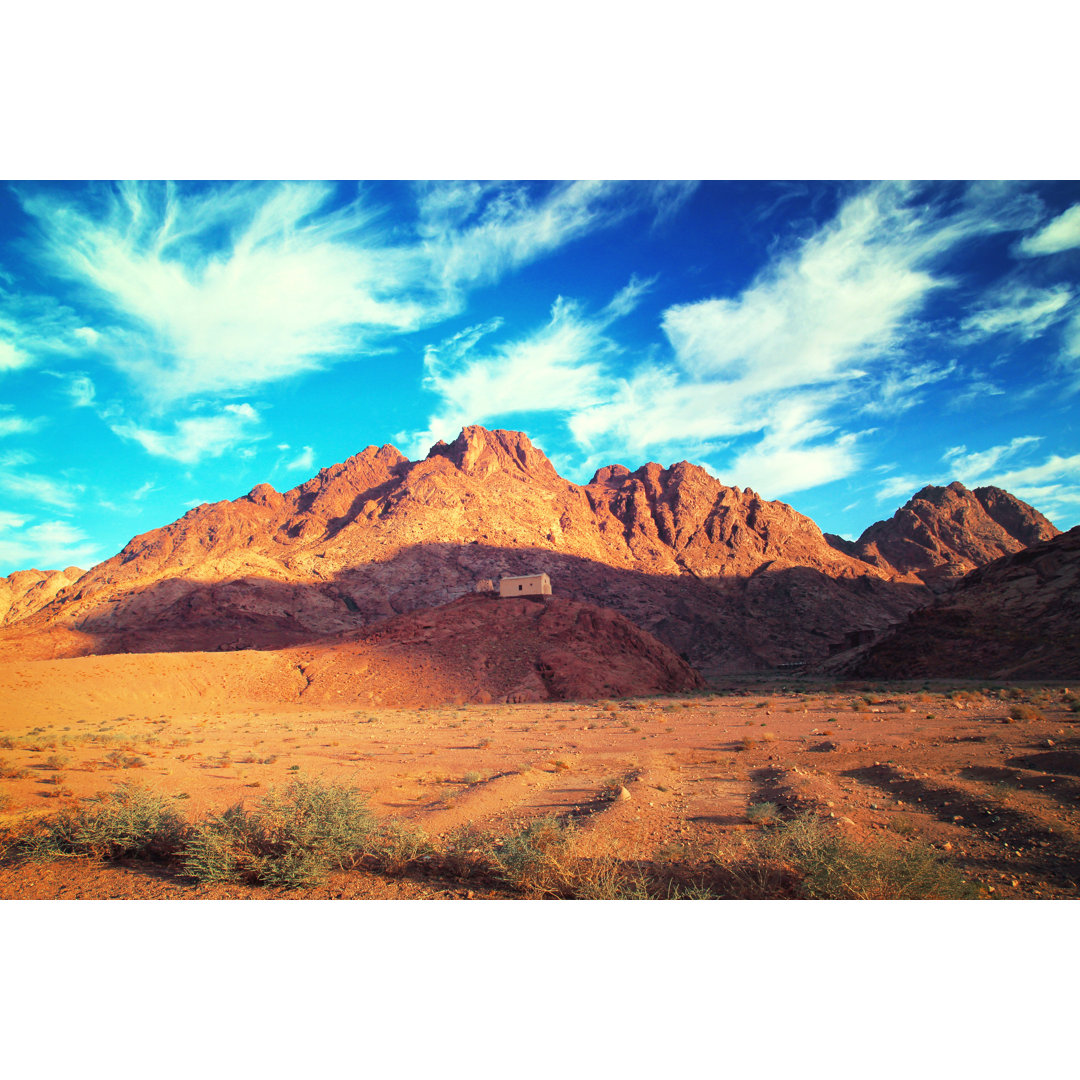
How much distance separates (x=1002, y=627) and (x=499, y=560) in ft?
188

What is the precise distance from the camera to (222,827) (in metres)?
6.30

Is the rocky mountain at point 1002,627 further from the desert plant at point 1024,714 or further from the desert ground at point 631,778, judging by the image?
the desert plant at point 1024,714

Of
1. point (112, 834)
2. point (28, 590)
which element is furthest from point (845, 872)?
point (28, 590)

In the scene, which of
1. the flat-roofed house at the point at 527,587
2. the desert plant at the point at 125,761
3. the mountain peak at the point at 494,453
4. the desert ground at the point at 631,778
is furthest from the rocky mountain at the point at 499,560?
the desert plant at the point at 125,761

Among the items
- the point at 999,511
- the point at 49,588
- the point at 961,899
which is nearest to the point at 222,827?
the point at 961,899

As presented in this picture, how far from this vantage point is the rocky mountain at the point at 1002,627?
30.1m

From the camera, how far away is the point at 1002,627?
34594 mm

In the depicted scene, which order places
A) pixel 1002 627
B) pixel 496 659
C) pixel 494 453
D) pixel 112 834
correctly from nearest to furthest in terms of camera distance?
pixel 112 834, pixel 1002 627, pixel 496 659, pixel 494 453

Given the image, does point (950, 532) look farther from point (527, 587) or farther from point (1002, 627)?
point (527, 587)

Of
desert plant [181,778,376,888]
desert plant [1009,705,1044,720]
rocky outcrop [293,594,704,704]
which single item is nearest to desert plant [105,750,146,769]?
desert plant [181,778,376,888]

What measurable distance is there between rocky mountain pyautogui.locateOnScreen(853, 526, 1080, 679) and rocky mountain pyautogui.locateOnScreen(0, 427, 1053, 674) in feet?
58.2
